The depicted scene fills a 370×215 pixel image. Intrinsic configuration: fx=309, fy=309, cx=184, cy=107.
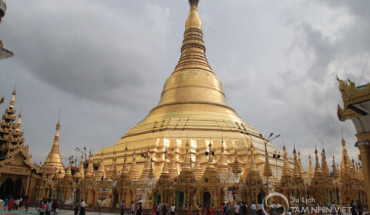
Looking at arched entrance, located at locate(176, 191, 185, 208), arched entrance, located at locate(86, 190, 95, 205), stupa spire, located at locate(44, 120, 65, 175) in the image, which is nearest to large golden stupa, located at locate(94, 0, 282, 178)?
stupa spire, located at locate(44, 120, 65, 175)

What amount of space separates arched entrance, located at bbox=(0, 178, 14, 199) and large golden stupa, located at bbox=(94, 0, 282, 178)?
801cm

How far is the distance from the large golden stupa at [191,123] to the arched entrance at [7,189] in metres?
8.01

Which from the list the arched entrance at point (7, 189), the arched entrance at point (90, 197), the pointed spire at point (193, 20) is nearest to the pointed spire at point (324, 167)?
the arched entrance at point (90, 197)

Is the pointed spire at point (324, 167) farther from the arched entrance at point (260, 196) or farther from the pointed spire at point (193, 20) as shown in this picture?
the pointed spire at point (193, 20)

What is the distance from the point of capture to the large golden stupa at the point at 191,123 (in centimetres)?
2764

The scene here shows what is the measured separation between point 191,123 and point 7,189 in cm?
1833

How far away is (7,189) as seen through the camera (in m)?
28.8

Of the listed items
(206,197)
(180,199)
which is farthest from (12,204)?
(206,197)

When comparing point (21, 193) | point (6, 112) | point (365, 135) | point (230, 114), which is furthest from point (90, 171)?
point (365, 135)

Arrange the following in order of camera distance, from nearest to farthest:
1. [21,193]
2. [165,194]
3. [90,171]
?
[165,194] → [90,171] → [21,193]

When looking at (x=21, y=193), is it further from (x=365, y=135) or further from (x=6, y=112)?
(x=365, y=135)

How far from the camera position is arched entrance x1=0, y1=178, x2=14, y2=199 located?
92.1 feet

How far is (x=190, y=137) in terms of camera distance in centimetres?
2948

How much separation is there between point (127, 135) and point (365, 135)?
2691cm
